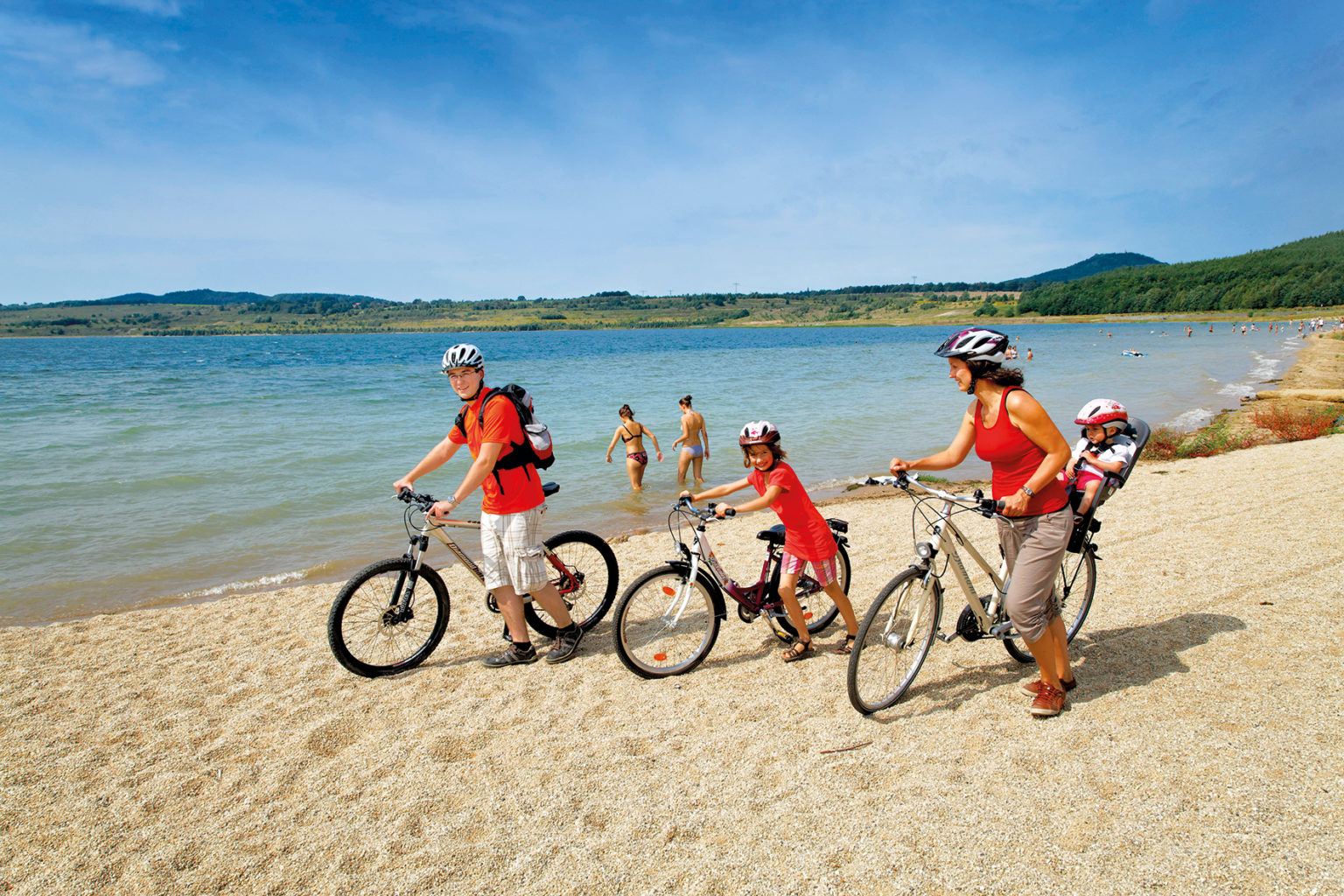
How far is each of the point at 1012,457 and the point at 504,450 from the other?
3.25 meters

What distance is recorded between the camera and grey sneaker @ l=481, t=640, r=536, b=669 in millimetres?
5324

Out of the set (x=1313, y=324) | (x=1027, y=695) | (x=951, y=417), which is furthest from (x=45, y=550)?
(x=1313, y=324)

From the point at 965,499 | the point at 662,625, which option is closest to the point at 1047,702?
the point at 965,499

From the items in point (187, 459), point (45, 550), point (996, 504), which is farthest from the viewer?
point (187, 459)

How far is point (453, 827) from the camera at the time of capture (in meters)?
3.46

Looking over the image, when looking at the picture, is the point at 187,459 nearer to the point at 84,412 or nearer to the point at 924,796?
the point at 84,412

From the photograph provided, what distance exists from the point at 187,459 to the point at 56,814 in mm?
15119

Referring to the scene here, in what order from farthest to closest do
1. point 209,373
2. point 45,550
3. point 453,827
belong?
point 209,373, point 45,550, point 453,827

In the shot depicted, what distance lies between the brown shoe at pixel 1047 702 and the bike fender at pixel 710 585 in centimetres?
206

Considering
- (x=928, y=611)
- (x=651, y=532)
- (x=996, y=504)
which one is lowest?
(x=651, y=532)

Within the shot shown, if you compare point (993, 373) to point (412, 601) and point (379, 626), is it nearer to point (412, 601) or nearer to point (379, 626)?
point (412, 601)

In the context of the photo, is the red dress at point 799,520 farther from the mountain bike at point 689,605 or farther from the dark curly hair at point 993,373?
the dark curly hair at point 993,373

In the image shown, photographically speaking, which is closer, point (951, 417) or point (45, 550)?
point (45, 550)

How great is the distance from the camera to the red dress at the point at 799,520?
183 inches
